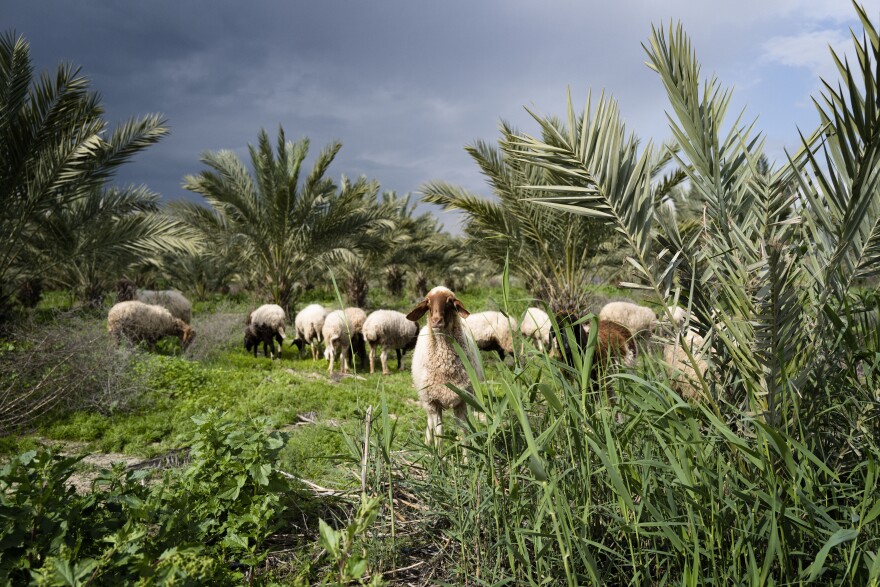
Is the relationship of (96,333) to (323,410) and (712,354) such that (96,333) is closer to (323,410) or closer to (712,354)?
(323,410)

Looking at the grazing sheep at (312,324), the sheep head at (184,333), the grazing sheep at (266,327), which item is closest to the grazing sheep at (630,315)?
the grazing sheep at (312,324)

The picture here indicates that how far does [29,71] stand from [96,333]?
4880 millimetres

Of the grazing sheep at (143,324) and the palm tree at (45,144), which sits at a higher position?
the palm tree at (45,144)

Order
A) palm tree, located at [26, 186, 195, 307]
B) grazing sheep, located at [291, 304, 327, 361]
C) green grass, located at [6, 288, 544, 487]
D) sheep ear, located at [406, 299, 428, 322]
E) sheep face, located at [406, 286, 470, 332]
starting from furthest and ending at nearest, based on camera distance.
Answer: grazing sheep, located at [291, 304, 327, 361], palm tree, located at [26, 186, 195, 307], green grass, located at [6, 288, 544, 487], sheep face, located at [406, 286, 470, 332], sheep ear, located at [406, 299, 428, 322]

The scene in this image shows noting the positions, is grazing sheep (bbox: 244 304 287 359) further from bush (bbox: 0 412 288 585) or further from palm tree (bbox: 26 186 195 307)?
bush (bbox: 0 412 288 585)

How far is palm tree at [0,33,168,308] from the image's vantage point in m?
8.56

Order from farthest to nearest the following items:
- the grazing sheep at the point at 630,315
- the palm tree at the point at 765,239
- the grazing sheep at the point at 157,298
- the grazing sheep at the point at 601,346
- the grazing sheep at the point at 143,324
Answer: the grazing sheep at the point at 157,298, the grazing sheep at the point at 630,315, the grazing sheep at the point at 143,324, the grazing sheep at the point at 601,346, the palm tree at the point at 765,239

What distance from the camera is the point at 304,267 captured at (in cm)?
1750

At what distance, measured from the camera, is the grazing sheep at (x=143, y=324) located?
11.5 metres

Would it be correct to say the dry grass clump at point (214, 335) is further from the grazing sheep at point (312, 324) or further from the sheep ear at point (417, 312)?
the sheep ear at point (417, 312)

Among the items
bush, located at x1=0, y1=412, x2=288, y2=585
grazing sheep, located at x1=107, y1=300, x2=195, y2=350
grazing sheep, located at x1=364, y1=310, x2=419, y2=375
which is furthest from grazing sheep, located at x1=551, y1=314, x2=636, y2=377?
grazing sheep, located at x1=107, y1=300, x2=195, y2=350

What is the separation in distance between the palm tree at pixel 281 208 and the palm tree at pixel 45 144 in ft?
16.0

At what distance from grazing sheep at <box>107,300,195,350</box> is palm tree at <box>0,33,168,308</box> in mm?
2215

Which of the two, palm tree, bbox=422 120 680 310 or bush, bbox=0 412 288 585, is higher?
palm tree, bbox=422 120 680 310
